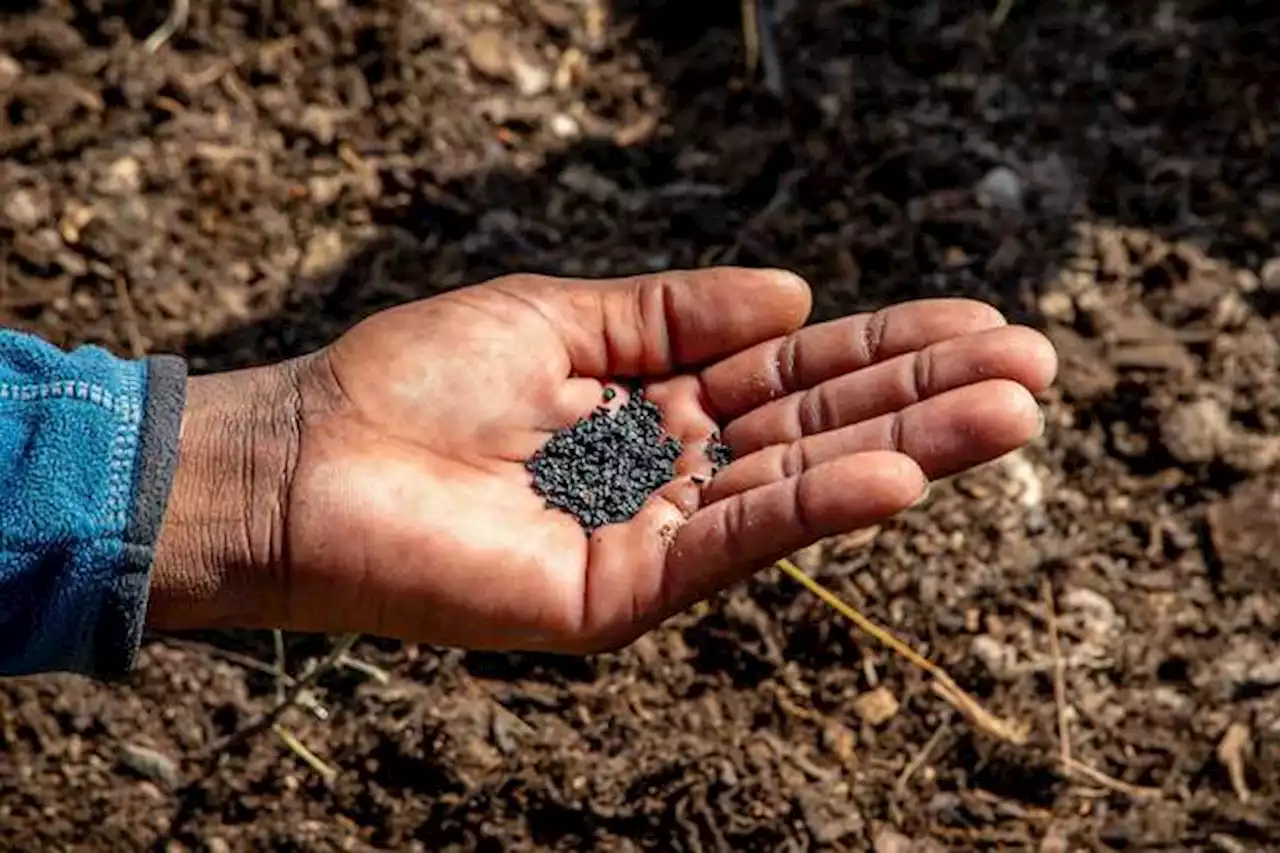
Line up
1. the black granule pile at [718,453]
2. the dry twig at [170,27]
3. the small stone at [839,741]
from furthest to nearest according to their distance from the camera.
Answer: the dry twig at [170,27]
the small stone at [839,741]
the black granule pile at [718,453]

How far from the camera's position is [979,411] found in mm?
2445

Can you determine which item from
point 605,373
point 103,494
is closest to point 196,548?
point 103,494

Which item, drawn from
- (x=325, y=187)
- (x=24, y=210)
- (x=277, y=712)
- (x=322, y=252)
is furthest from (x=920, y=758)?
(x=24, y=210)

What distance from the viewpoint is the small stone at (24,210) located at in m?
3.68

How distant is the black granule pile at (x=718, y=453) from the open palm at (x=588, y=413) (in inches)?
0.6

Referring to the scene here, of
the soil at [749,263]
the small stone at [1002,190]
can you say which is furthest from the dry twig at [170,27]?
the small stone at [1002,190]

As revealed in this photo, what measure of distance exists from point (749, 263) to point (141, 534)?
1587 mm

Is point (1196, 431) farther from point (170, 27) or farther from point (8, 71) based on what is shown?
point (8, 71)

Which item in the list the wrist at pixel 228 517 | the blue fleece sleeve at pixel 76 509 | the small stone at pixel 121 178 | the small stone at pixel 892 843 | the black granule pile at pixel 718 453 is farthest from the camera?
the small stone at pixel 121 178

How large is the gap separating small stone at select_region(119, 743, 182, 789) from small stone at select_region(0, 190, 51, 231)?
1250 millimetres

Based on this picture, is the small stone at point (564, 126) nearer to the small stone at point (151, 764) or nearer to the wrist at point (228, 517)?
the wrist at point (228, 517)

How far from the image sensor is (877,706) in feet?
10.1

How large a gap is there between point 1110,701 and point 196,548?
1.61 m

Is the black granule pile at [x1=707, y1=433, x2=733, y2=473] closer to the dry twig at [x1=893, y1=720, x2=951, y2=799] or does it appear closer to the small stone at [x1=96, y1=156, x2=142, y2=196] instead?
the dry twig at [x1=893, y1=720, x2=951, y2=799]
